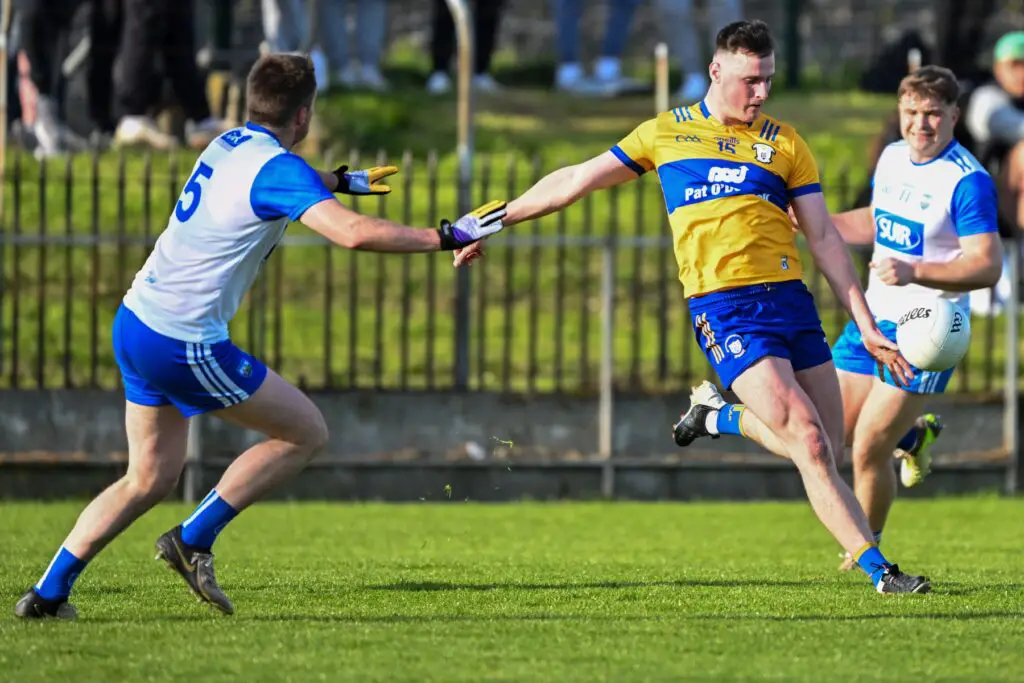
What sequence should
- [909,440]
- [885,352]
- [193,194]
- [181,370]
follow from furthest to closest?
[909,440] → [885,352] → [193,194] → [181,370]

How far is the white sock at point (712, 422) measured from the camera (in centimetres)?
881

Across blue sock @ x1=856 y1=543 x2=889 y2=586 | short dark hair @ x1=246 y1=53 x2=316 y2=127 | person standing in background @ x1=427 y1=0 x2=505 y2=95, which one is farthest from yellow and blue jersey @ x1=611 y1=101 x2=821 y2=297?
person standing in background @ x1=427 y1=0 x2=505 y2=95

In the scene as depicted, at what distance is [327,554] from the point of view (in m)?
10.2

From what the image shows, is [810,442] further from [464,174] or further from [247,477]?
[464,174]

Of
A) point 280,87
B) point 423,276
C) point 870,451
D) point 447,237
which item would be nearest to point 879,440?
point 870,451

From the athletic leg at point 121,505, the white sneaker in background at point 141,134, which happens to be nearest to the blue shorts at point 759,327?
the athletic leg at point 121,505

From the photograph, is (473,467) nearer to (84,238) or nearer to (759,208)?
(84,238)

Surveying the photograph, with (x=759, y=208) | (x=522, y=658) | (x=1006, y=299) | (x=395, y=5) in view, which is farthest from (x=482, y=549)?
(x=395, y=5)

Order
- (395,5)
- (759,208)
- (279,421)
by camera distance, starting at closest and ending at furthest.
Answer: (279,421) < (759,208) < (395,5)

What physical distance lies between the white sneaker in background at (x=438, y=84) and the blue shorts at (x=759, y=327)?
11.4 meters

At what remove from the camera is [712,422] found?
29.0ft

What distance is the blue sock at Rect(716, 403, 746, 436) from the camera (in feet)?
28.4

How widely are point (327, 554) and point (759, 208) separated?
332cm

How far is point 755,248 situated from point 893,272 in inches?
22.4
